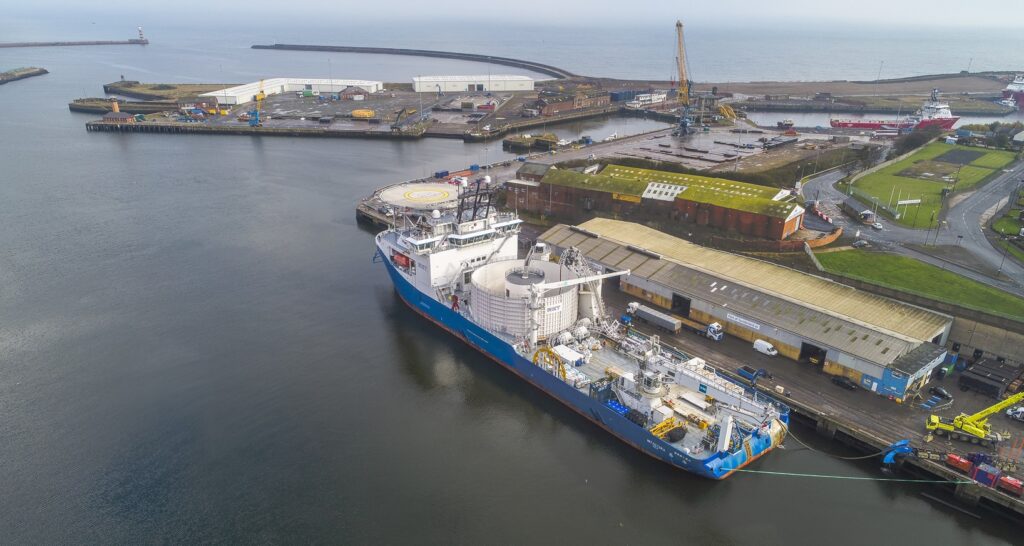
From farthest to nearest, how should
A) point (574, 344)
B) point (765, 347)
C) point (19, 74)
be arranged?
point (19, 74)
point (574, 344)
point (765, 347)

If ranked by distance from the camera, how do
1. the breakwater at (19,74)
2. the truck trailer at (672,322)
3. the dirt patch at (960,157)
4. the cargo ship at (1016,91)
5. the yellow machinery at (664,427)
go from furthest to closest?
the breakwater at (19,74)
the cargo ship at (1016,91)
the dirt patch at (960,157)
the truck trailer at (672,322)
the yellow machinery at (664,427)

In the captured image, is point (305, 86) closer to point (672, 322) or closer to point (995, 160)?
point (672, 322)

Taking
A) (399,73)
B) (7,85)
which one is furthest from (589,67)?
(7,85)

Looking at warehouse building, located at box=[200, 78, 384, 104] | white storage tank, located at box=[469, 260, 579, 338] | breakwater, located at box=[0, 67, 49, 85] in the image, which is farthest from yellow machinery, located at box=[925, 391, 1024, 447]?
breakwater, located at box=[0, 67, 49, 85]

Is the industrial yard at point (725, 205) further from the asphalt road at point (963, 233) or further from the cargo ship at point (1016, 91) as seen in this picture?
the cargo ship at point (1016, 91)

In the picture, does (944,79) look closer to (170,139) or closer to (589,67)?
(589,67)

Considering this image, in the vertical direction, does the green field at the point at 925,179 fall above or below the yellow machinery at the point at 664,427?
above

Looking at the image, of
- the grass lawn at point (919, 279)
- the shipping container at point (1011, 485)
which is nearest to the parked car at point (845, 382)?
the shipping container at point (1011, 485)

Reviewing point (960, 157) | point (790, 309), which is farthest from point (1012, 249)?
point (960, 157)
